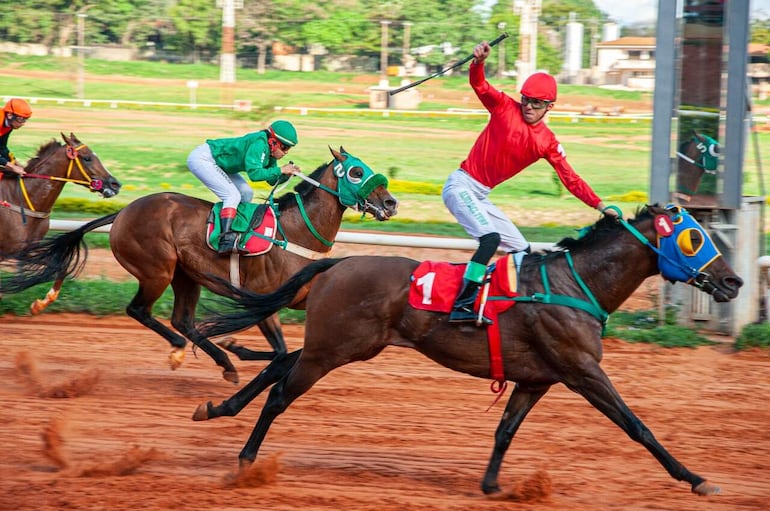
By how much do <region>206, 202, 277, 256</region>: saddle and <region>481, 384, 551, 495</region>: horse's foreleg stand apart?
9.45 ft

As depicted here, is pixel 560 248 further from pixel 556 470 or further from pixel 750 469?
pixel 750 469

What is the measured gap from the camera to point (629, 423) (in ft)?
18.0

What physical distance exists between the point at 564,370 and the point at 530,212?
11.0 meters

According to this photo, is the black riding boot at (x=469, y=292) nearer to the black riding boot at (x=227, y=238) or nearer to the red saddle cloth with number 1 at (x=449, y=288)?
the red saddle cloth with number 1 at (x=449, y=288)

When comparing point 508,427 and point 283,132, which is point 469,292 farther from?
point 283,132

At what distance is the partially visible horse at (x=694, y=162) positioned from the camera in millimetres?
10055

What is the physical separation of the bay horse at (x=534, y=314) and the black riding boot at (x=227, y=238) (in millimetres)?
2264

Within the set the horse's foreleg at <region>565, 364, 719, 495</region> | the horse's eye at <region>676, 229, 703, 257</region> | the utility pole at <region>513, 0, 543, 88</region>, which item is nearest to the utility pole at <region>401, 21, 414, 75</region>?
the utility pole at <region>513, 0, 543, 88</region>

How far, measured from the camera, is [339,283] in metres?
5.85

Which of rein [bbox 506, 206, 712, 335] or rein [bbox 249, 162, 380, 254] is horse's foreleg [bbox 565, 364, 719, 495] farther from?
rein [bbox 249, 162, 380, 254]

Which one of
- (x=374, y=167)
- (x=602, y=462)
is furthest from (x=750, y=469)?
(x=374, y=167)

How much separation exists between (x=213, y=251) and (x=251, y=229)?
0.42 metres

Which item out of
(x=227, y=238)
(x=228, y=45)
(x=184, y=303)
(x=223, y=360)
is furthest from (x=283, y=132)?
(x=228, y=45)

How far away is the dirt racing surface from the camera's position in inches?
221
